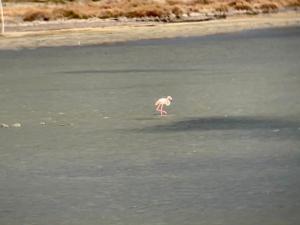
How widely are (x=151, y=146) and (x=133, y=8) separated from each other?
140 ft

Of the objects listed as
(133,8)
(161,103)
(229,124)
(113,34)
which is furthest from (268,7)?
(229,124)

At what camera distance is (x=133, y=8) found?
52.2 meters

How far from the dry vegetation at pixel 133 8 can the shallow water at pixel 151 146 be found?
29.5 m

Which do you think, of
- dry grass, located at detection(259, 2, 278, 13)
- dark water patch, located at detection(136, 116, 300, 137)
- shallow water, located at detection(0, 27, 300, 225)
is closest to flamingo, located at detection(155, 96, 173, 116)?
shallow water, located at detection(0, 27, 300, 225)

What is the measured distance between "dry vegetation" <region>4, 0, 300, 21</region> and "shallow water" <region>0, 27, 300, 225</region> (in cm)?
2945

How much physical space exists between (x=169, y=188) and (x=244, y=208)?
36.0 inches

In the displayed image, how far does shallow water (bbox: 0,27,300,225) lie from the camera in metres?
7.30

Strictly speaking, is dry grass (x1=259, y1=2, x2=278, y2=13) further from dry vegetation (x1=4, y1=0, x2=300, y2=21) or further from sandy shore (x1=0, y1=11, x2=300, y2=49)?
sandy shore (x1=0, y1=11, x2=300, y2=49)

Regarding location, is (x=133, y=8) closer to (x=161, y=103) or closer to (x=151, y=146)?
(x=161, y=103)

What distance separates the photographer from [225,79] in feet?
55.0

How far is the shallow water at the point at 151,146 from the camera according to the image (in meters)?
7.30

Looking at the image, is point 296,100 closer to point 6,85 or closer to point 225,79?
point 225,79

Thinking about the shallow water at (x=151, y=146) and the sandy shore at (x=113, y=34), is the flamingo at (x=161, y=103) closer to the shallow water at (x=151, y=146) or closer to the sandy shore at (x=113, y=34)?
the shallow water at (x=151, y=146)

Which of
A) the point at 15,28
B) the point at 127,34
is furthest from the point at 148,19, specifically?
the point at 127,34
